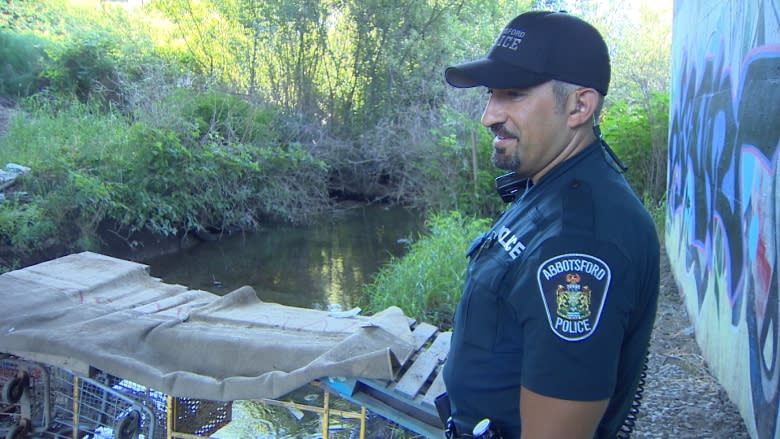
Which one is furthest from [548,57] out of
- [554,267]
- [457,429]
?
[457,429]

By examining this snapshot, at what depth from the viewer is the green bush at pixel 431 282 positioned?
7281 mm

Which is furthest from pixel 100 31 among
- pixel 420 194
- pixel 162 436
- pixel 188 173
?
pixel 162 436

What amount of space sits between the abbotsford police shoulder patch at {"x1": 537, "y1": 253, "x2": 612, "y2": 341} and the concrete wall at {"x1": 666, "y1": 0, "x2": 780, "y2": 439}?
7.42 ft

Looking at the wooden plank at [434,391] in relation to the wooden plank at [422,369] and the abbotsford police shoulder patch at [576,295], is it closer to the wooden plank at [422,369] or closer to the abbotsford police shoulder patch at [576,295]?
the wooden plank at [422,369]

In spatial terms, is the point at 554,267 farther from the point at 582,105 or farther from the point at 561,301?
the point at 582,105

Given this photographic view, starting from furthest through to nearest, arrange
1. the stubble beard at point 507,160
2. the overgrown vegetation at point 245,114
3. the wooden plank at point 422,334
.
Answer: the overgrown vegetation at point 245,114, the wooden plank at point 422,334, the stubble beard at point 507,160

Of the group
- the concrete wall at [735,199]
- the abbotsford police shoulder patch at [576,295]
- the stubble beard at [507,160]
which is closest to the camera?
the abbotsford police shoulder patch at [576,295]

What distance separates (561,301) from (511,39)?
66cm

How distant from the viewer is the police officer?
55.9 inches

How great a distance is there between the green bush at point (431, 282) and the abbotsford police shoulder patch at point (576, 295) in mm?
5270

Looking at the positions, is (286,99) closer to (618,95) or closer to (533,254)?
(618,95)

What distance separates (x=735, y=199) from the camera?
174 inches

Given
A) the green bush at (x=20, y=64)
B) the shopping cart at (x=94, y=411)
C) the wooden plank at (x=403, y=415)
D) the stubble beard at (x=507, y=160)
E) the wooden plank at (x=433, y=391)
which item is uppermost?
the green bush at (x=20, y=64)

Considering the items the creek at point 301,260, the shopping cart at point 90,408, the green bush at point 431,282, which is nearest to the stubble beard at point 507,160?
the shopping cart at point 90,408
